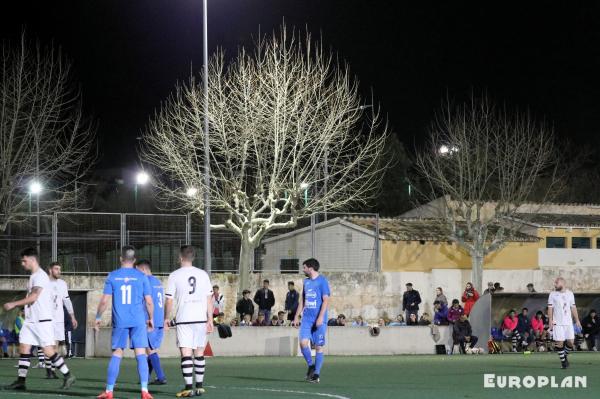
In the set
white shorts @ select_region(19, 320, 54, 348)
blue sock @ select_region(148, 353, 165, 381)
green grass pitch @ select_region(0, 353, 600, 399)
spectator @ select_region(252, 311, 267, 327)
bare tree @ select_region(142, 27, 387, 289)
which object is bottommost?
green grass pitch @ select_region(0, 353, 600, 399)

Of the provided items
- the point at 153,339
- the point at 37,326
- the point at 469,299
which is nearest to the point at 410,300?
the point at 469,299

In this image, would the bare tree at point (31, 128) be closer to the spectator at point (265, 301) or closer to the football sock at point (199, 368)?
the spectator at point (265, 301)

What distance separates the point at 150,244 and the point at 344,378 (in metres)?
19.0

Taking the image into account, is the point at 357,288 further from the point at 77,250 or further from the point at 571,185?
the point at 571,185

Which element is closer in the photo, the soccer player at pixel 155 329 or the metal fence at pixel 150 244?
the soccer player at pixel 155 329

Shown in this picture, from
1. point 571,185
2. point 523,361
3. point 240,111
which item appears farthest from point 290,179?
point 571,185

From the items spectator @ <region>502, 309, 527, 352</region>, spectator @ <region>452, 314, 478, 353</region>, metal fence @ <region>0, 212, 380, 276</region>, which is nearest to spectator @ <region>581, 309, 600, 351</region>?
spectator @ <region>502, 309, 527, 352</region>

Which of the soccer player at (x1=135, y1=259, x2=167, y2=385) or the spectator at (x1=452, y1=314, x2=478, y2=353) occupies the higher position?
the soccer player at (x1=135, y1=259, x2=167, y2=385)

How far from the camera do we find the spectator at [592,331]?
111ft

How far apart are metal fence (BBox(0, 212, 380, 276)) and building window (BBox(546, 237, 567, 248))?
11072mm

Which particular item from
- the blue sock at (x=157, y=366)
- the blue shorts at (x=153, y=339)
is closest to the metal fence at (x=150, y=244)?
the blue shorts at (x=153, y=339)

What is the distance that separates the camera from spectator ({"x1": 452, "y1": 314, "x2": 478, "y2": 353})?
102ft

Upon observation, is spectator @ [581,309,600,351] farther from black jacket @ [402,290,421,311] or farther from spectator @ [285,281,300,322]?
spectator @ [285,281,300,322]

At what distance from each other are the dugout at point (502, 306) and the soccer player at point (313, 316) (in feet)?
47.7
